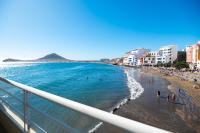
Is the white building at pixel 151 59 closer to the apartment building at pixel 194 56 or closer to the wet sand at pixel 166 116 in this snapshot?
the apartment building at pixel 194 56

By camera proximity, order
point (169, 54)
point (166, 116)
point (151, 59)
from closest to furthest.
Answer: point (166, 116)
point (169, 54)
point (151, 59)

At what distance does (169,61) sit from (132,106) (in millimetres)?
77666

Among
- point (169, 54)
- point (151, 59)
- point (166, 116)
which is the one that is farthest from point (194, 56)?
point (166, 116)

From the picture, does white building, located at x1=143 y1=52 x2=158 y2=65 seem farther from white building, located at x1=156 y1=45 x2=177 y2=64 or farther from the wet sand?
the wet sand

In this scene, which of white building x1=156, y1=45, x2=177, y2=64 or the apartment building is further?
white building x1=156, y1=45, x2=177, y2=64

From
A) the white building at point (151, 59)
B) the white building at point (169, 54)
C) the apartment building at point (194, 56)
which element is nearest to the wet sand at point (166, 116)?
the apartment building at point (194, 56)

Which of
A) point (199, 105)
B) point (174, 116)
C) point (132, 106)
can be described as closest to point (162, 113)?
point (174, 116)

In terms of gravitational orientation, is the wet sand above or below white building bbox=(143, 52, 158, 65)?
below

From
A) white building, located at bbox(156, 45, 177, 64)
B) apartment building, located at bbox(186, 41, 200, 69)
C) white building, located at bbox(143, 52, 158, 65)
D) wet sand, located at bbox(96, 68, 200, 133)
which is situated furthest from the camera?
white building, located at bbox(143, 52, 158, 65)

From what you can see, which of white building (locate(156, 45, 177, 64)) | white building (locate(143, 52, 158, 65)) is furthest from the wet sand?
white building (locate(143, 52, 158, 65))

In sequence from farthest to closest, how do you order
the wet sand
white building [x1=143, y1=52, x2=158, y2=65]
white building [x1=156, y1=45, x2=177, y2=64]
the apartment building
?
white building [x1=143, y1=52, x2=158, y2=65], white building [x1=156, y1=45, x2=177, y2=64], the apartment building, the wet sand

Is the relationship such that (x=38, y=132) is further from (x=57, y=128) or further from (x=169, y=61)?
(x=169, y=61)

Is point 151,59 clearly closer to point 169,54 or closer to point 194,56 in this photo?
point 169,54

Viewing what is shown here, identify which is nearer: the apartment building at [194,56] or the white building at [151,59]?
the apartment building at [194,56]
